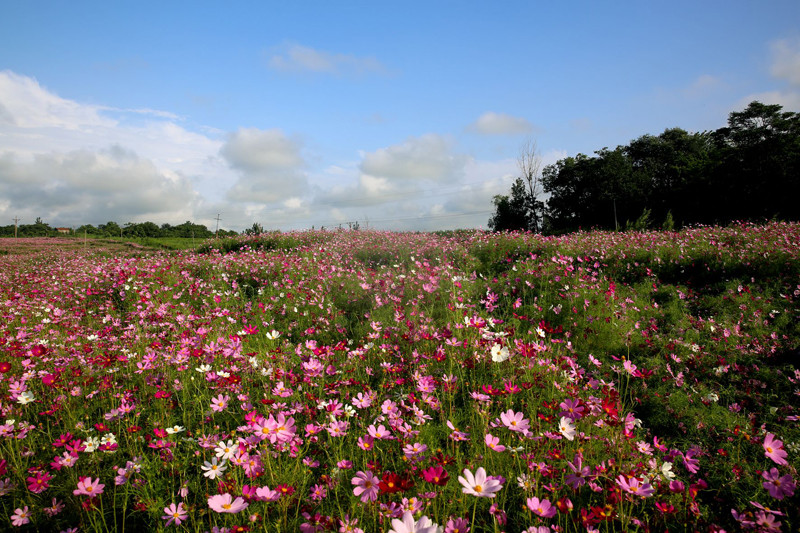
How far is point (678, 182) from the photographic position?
29.1 metres

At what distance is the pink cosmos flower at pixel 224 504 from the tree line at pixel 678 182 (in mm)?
17103

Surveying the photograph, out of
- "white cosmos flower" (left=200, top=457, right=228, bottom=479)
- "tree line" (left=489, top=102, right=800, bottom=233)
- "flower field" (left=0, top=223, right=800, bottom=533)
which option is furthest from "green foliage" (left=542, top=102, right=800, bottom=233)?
"white cosmos flower" (left=200, top=457, right=228, bottom=479)

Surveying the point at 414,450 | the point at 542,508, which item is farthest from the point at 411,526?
the point at 414,450

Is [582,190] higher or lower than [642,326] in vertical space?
higher

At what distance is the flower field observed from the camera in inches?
67.1

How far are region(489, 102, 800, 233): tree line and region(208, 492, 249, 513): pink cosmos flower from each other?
17.1m

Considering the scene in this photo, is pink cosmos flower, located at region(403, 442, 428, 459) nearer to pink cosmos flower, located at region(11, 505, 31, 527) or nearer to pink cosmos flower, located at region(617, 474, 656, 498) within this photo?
pink cosmos flower, located at region(617, 474, 656, 498)

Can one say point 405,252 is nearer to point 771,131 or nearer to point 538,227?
point 771,131

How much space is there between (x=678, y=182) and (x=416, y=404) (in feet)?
114

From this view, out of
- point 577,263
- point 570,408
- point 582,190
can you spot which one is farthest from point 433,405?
point 582,190

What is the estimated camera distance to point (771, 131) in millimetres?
25031

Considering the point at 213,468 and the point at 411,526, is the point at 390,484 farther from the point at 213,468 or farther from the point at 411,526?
the point at 213,468

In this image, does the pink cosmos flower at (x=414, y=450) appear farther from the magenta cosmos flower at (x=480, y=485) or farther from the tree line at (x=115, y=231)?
the tree line at (x=115, y=231)

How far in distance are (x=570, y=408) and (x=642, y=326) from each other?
4.46 meters
